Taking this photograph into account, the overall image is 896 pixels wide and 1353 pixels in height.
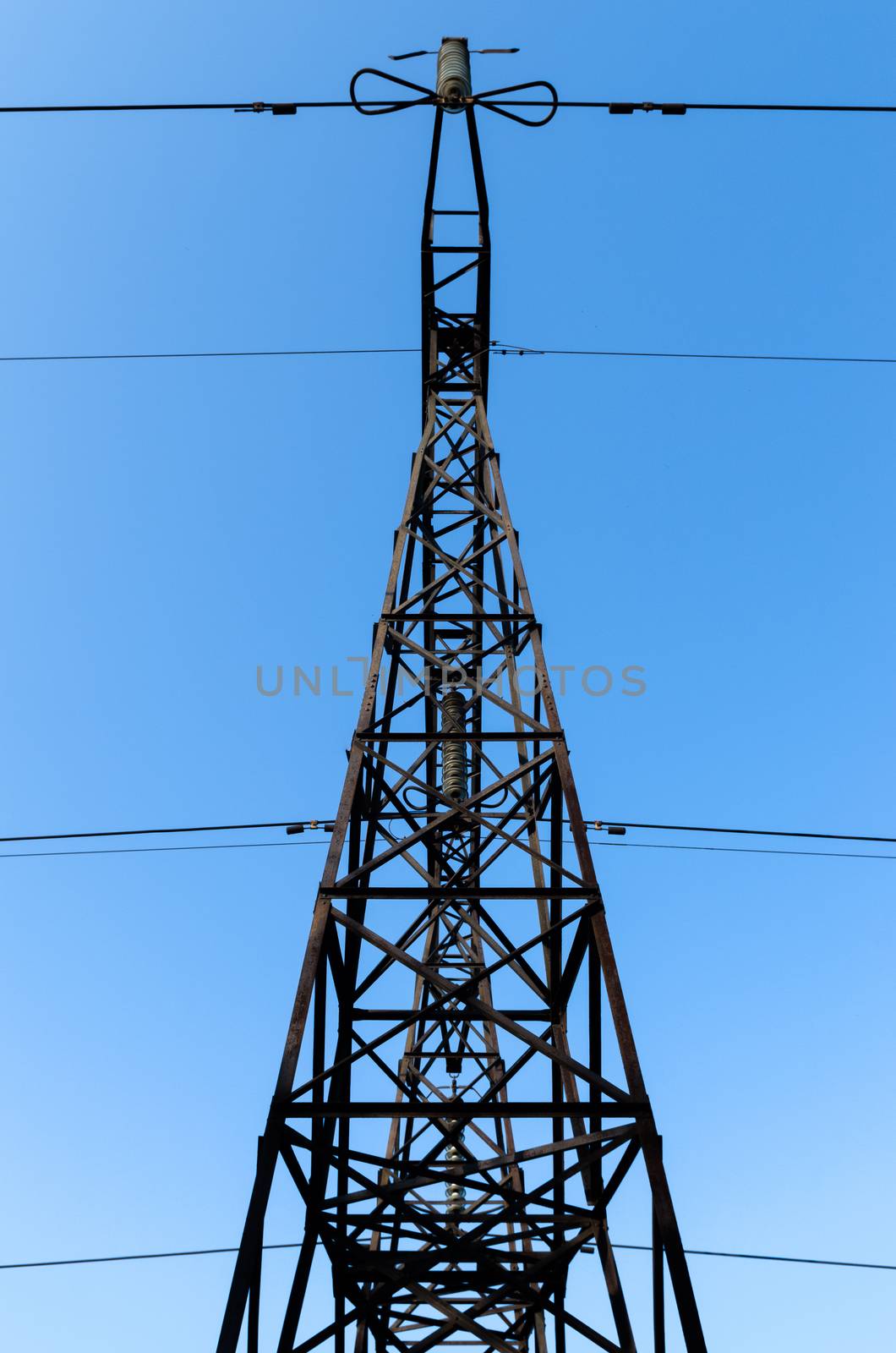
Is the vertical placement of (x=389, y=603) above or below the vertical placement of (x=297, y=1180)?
above

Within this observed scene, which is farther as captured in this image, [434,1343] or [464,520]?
[464,520]

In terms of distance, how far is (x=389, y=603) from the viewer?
1100 centimetres

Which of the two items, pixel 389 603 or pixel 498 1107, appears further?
pixel 389 603

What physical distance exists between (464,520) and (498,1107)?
307 inches

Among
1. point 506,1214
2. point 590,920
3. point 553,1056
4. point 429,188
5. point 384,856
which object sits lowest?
point 506,1214

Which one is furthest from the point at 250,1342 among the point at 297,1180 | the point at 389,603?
the point at 389,603

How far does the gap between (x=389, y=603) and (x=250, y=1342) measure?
6272 millimetres

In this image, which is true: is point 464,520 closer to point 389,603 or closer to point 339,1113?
point 389,603

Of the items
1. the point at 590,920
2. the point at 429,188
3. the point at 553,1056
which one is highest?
the point at 429,188

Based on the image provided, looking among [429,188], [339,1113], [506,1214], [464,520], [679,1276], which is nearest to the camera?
[679,1276]

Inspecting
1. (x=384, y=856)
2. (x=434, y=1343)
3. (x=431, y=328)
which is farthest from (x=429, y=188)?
(x=434, y=1343)

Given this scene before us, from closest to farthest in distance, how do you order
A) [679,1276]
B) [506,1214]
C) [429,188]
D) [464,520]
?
[679,1276], [506,1214], [464,520], [429,188]

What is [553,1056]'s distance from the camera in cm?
705

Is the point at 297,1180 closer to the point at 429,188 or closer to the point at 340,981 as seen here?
the point at 340,981
